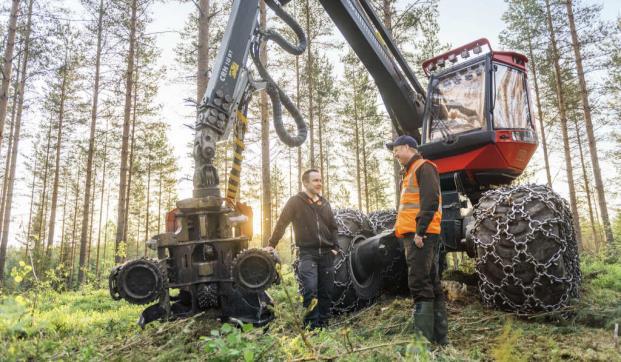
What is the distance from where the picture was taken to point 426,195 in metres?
3.56

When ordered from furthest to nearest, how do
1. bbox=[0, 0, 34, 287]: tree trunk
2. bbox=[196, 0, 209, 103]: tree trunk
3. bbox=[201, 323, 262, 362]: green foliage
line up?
bbox=[0, 0, 34, 287]: tree trunk → bbox=[196, 0, 209, 103]: tree trunk → bbox=[201, 323, 262, 362]: green foliage

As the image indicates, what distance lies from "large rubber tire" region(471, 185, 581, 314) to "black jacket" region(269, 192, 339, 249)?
1617mm

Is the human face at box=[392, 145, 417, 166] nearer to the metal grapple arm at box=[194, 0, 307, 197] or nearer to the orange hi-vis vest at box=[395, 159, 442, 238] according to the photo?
the orange hi-vis vest at box=[395, 159, 442, 238]

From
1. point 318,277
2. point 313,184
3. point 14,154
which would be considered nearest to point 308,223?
point 313,184

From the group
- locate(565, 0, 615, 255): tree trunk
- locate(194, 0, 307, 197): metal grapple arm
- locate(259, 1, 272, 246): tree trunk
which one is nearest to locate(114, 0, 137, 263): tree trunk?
locate(259, 1, 272, 246): tree trunk

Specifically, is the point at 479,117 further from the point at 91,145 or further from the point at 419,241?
the point at 91,145

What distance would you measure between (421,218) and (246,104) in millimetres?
2364

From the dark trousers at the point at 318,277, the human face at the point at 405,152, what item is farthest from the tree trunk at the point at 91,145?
the human face at the point at 405,152

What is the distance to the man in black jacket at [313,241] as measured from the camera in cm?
443

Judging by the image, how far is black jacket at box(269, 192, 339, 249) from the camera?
4.53 meters

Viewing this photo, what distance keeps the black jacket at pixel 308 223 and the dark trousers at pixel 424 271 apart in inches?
47.5

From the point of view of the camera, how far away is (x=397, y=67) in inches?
232

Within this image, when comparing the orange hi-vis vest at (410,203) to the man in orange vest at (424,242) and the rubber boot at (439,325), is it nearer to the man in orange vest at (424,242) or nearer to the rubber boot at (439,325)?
the man in orange vest at (424,242)

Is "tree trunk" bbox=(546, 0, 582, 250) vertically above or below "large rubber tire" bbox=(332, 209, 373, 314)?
above
